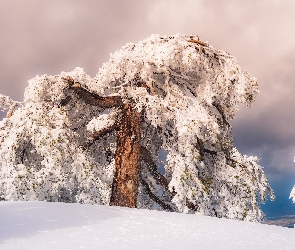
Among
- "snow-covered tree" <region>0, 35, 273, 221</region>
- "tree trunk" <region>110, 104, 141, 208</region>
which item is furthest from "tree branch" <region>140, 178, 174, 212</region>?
"tree trunk" <region>110, 104, 141, 208</region>

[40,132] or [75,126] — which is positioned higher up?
[75,126]

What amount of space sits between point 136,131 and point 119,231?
217 inches

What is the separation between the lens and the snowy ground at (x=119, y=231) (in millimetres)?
3627

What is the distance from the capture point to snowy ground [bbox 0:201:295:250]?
11.9 ft

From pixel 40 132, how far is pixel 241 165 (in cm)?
559

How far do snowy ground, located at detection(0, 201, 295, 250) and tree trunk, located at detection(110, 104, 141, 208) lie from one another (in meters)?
3.88

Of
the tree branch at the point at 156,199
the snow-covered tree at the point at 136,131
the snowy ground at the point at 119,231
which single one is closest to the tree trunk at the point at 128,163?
the snow-covered tree at the point at 136,131

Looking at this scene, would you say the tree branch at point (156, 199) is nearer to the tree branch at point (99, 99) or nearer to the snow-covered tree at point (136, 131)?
the snow-covered tree at point (136, 131)

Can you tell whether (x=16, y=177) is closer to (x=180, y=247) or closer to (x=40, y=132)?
(x=40, y=132)

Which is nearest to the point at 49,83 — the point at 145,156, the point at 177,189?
the point at 145,156

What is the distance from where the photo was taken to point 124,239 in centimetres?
377

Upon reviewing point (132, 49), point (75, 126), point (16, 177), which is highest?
point (132, 49)

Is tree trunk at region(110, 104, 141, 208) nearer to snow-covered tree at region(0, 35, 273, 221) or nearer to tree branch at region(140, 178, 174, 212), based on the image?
snow-covered tree at region(0, 35, 273, 221)

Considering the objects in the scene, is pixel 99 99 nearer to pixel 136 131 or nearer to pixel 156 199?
pixel 136 131
